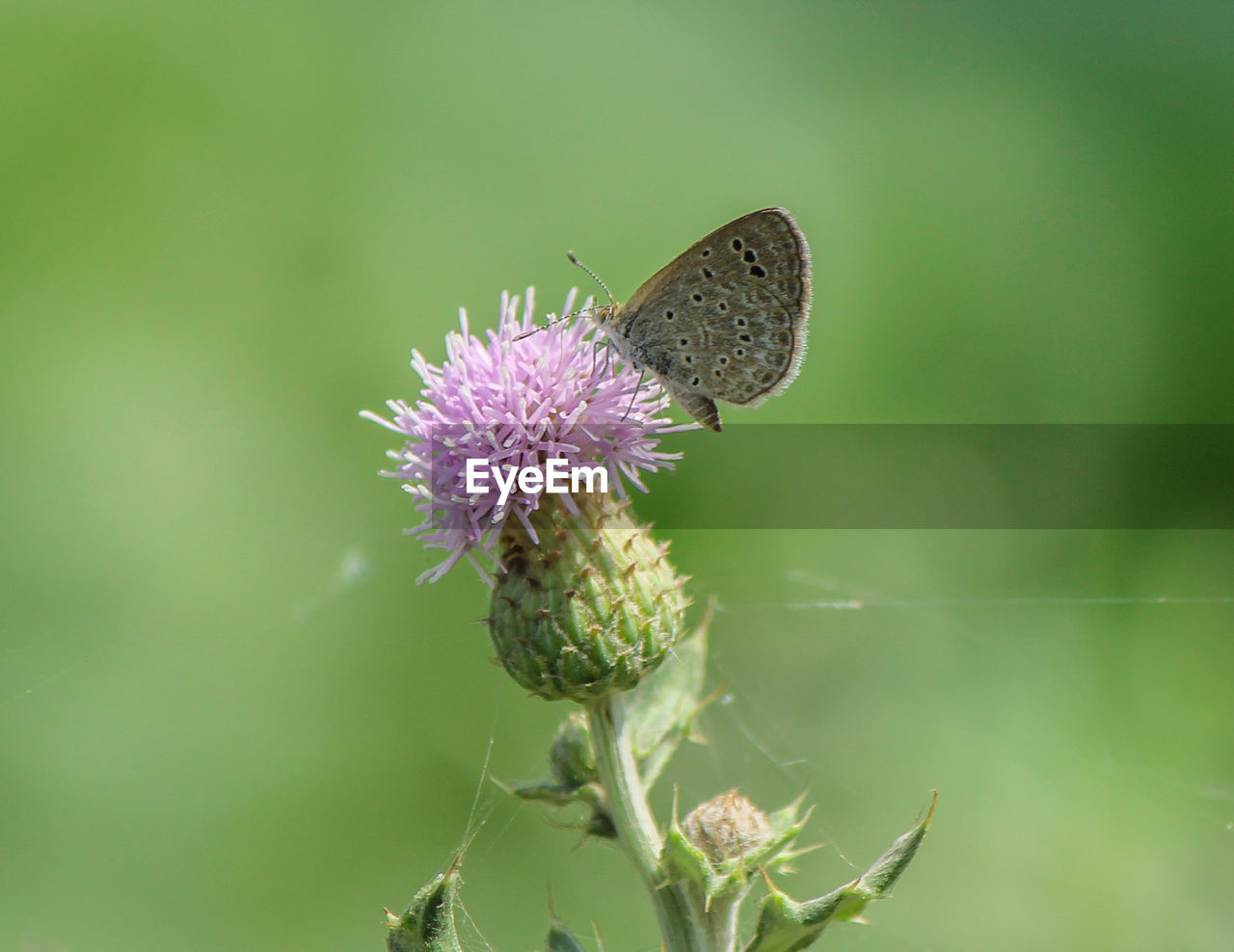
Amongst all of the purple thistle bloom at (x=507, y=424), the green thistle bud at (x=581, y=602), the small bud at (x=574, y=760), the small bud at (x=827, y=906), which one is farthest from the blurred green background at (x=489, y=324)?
the small bud at (x=827, y=906)

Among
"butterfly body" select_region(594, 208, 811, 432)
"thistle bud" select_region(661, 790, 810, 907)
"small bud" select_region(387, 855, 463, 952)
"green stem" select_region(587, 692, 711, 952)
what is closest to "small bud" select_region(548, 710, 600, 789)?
"green stem" select_region(587, 692, 711, 952)

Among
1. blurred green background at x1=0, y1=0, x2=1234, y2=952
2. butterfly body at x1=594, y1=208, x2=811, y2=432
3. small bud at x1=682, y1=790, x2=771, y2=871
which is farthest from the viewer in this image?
blurred green background at x1=0, y1=0, x2=1234, y2=952

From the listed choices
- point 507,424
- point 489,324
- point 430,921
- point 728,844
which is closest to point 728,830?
point 728,844

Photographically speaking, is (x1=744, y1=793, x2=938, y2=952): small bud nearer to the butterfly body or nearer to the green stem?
the green stem

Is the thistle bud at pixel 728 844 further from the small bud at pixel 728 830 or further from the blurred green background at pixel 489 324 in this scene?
the blurred green background at pixel 489 324

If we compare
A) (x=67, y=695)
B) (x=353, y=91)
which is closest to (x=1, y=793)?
(x=67, y=695)

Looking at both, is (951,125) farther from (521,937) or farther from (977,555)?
(521,937)
